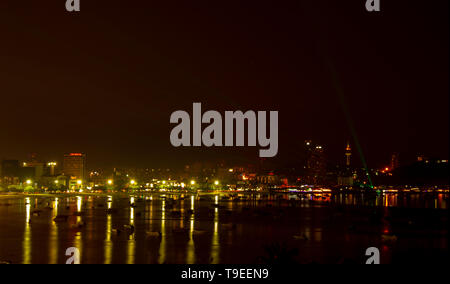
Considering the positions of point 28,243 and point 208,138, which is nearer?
point 208,138

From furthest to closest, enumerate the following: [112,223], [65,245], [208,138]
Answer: [112,223] → [65,245] → [208,138]

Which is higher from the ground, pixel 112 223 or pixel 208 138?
pixel 208 138
